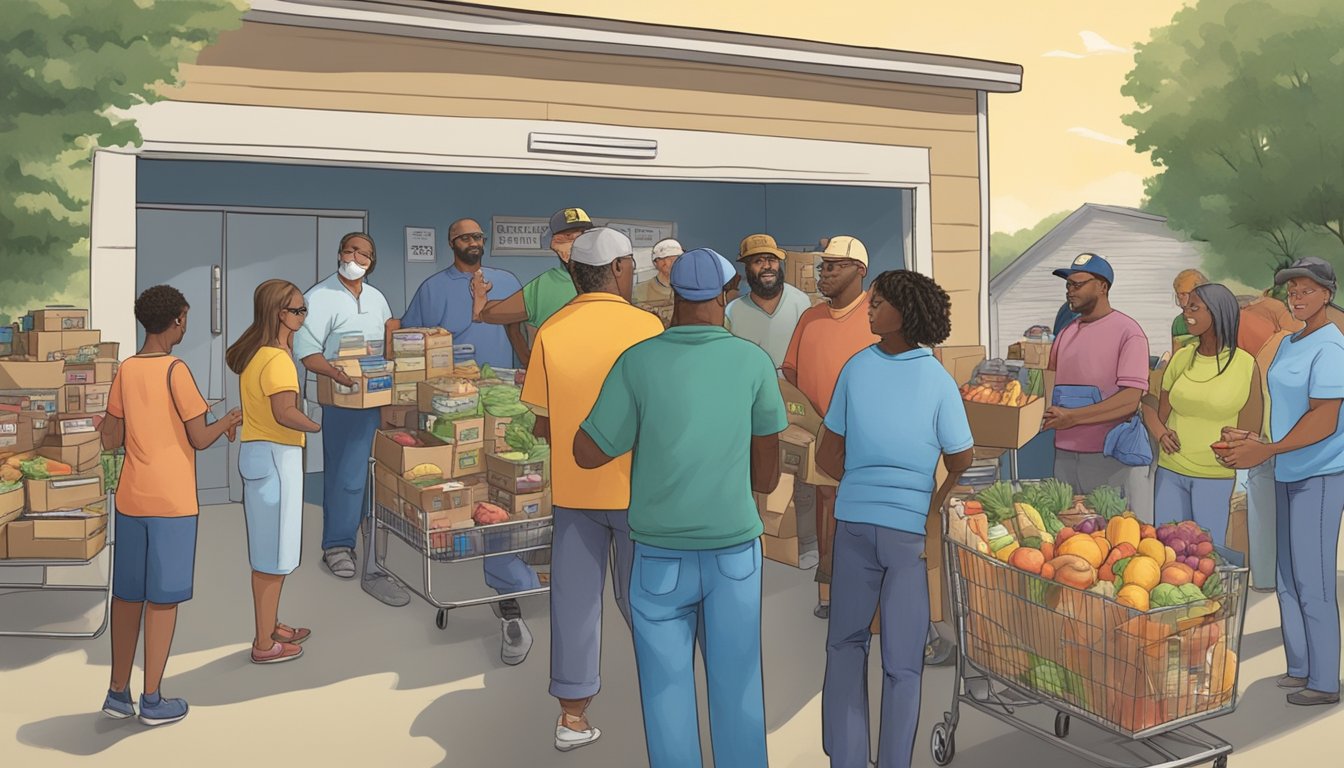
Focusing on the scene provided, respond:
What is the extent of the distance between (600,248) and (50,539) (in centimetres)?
375

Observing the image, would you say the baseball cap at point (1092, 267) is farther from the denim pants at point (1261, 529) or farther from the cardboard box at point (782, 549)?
the denim pants at point (1261, 529)

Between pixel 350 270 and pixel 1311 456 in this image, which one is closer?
pixel 1311 456

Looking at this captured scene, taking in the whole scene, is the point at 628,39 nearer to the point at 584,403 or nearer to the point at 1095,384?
the point at 1095,384

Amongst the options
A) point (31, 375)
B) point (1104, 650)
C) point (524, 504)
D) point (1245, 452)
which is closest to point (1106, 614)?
point (1104, 650)

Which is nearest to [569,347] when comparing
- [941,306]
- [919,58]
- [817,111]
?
[941,306]

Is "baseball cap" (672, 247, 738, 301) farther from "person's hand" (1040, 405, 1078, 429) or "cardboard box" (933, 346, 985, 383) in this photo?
"cardboard box" (933, 346, 985, 383)

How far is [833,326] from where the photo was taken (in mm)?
5930

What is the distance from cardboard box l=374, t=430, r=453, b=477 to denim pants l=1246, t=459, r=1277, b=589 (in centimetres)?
518

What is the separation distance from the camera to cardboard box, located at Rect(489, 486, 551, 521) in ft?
20.3

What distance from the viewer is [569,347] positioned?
4473 millimetres

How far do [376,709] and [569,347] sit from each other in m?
2.18

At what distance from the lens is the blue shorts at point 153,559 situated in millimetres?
4855

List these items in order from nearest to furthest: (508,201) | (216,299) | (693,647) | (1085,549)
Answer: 1. (693,647)
2. (1085,549)
3. (216,299)
4. (508,201)

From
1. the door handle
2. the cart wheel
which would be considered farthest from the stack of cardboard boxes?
the cart wheel
